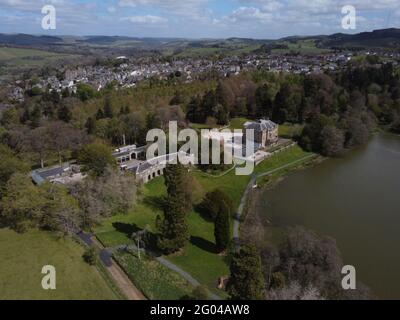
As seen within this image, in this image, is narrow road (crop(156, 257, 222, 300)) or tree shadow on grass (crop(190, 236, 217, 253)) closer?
narrow road (crop(156, 257, 222, 300))

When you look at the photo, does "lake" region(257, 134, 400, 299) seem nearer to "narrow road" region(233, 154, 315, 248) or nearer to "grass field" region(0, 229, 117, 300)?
"narrow road" region(233, 154, 315, 248)

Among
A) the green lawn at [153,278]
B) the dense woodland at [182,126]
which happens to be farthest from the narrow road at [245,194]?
the green lawn at [153,278]

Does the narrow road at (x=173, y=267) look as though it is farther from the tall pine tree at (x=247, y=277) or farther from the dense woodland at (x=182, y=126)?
the tall pine tree at (x=247, y=277)

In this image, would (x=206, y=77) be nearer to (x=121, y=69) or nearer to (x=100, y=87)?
(x=100, y=87)

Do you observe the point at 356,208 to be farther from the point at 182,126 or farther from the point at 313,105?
the point at 313,105

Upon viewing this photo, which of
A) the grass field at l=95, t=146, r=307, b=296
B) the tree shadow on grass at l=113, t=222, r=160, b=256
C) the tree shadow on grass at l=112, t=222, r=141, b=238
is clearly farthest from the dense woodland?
the tree shadow on grass at l=112, t=222, r=141, b=238

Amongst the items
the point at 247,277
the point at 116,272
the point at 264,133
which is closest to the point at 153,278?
the point at 116,272
